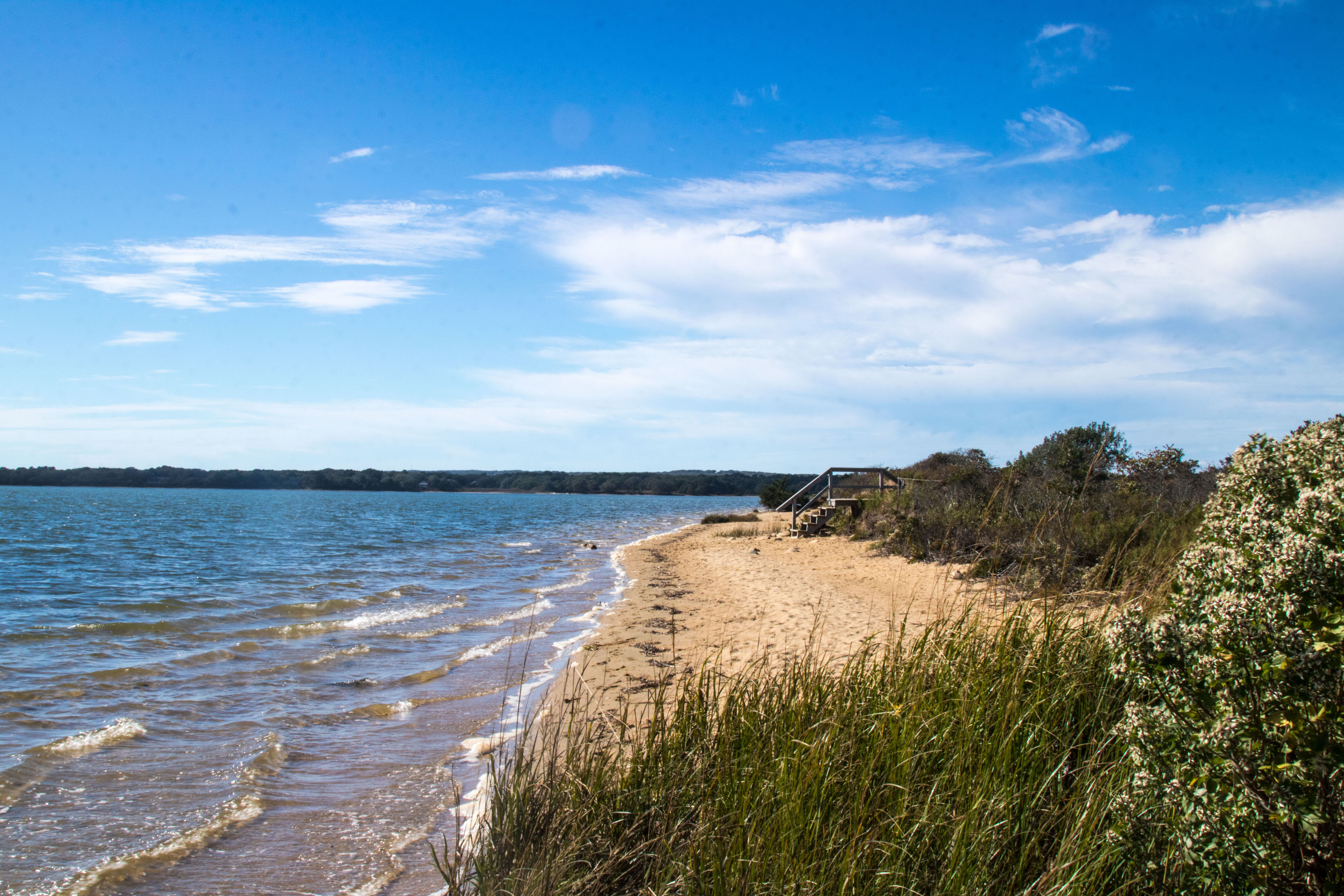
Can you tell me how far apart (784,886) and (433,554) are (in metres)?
27.9

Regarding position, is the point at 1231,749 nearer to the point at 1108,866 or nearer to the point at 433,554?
the point at 1108,866

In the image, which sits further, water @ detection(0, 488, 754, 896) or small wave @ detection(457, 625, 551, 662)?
small wave @ detection(457, 625, 551, 662)

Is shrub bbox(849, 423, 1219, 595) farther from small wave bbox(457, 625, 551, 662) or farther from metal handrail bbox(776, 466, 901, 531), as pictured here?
small wave bbox(457, 625, 551, 662)

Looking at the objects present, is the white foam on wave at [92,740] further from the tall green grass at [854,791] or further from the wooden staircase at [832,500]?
the wooden staircase at [832,500]

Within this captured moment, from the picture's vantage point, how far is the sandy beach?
22.5 feet

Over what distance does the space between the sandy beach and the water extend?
796 mm

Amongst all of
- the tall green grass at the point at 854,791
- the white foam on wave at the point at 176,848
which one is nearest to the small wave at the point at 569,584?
the white foam on wave at the point at 176,848

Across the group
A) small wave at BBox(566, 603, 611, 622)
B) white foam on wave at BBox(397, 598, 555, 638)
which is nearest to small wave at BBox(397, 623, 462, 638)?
white foam on wave at BBox(397, 598, 555, 638)

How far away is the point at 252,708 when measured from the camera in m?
8.94

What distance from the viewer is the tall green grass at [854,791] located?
3.05 meters

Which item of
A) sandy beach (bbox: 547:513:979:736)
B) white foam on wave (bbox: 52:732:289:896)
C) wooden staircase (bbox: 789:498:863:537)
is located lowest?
white foam on wave (bbox: 52:732:289:896)

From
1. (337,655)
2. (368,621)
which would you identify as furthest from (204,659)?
(368,621)

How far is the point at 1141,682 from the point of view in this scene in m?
2.55

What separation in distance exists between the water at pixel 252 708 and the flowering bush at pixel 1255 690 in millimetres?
2683
